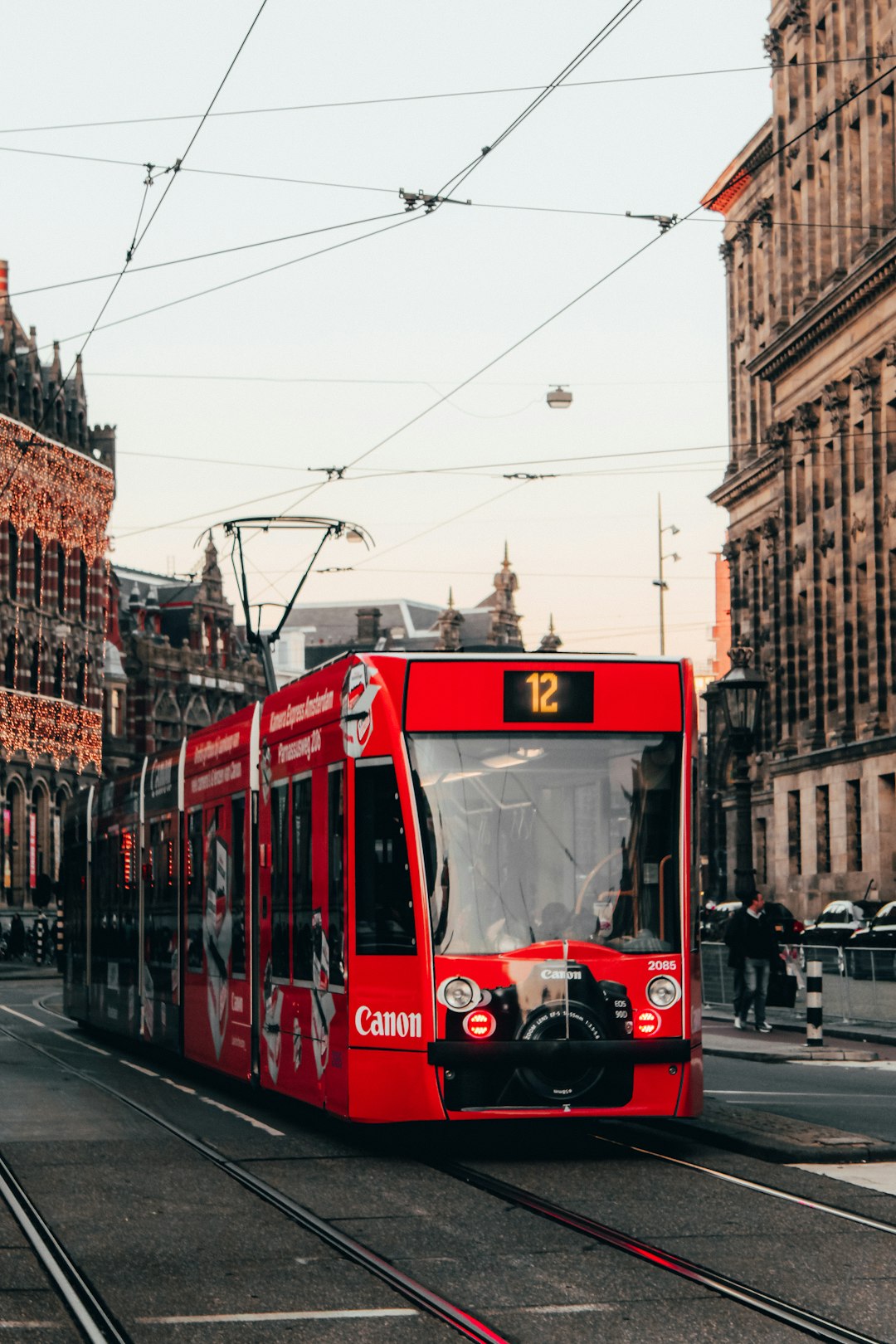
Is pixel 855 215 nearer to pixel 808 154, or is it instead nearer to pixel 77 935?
pixel 808 154

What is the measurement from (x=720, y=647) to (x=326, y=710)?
4450 inches

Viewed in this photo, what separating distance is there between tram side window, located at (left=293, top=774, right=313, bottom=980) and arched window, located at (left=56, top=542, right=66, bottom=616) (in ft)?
183

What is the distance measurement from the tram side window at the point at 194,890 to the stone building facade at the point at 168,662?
60662mm

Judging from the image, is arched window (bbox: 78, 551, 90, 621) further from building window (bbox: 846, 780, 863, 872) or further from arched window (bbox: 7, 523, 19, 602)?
building window (bbox: 846, 780, 863, 872)

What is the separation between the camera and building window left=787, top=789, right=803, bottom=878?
65.1 m

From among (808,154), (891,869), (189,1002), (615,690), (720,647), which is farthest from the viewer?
(720,647)

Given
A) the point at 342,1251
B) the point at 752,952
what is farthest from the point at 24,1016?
the point at 342,1251

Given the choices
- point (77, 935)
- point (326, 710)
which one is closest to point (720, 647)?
point (77, 935)

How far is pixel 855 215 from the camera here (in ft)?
196

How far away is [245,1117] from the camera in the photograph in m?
15.1

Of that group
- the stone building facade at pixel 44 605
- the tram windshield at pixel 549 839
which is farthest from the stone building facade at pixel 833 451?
the tram windshield at pixel 549 839

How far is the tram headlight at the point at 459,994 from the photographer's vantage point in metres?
11.9

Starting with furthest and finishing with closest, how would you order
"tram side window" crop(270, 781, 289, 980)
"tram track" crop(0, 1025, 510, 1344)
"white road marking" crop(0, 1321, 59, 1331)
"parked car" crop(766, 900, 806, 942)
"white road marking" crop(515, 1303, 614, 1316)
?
1. "parked car" crop(766, 900, 806, 942)
2. "tram side window" crop(270, 781, 289, 980)
3. "white road marking" crop(515, 1303, 614, 1316)
4. "white road marking" crop(0, 1321, 59, 1331)
5. "tram track" crop(0, 1025, 510, 1344)

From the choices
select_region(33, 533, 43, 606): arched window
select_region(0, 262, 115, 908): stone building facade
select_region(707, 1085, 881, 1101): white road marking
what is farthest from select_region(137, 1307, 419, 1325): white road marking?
select_region(33, 533, 43, 606): arched window
